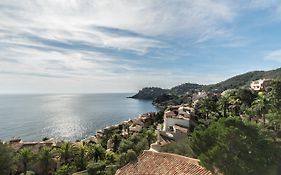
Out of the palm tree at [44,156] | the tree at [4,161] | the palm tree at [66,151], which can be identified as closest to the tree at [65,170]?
the palm tree at [44,156]

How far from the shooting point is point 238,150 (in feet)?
45.8

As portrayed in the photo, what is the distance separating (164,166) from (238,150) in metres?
4.39

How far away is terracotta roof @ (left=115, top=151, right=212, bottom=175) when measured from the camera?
1565cm

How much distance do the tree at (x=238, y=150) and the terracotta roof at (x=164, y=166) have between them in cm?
123

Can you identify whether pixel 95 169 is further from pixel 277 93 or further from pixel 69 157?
pixel 277 93

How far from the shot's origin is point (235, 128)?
1420 cm

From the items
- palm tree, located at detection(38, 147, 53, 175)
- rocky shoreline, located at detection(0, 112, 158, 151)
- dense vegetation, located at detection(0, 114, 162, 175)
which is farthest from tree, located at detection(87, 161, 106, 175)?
rocky shoreline, located at detection(0, 112, 158, 151)

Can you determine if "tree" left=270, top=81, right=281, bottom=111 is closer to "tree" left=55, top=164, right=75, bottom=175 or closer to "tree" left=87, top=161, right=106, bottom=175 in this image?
"tree" left=87, top=161, right=106, bottom=175

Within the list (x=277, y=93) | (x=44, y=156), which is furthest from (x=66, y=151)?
(x=277, y=93)

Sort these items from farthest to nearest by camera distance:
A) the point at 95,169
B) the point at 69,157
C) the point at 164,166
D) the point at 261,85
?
the point at 261,85
the point at 69,157
the point at 95,169
the point at 164,166

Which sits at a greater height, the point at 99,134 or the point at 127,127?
the point at 127,127

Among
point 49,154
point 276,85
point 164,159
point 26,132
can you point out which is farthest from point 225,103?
point 26,132

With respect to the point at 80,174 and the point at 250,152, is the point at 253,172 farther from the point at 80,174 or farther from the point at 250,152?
the point at 80,174

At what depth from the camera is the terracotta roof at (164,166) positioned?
51.3 ft
